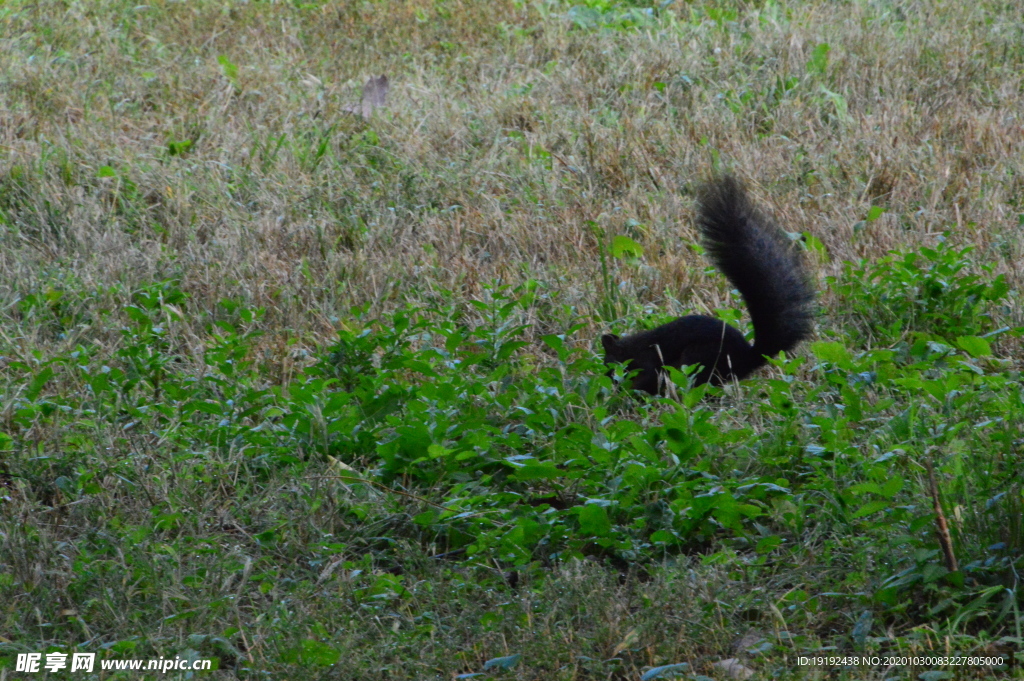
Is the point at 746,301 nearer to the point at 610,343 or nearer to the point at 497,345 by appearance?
the point at 610,343

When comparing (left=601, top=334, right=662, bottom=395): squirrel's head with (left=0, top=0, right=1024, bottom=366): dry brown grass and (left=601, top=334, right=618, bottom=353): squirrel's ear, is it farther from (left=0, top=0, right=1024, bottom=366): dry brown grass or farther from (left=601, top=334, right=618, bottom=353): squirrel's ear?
(left=0, top=0, right=1024, bottom=366): dry brown grass

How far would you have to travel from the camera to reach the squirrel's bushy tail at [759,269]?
4.45 m

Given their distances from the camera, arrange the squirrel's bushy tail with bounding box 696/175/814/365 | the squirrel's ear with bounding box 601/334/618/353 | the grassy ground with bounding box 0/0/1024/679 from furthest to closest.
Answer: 1. the squirrel's ear with bounding box 601/334/618/353
2. the squirrel's bushy tail with bounding box 696/175/814/365
3. the grassy ground with bounding box 0/0/1024/679

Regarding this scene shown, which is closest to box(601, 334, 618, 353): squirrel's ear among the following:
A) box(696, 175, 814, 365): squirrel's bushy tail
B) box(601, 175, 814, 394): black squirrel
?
box(601, 175, 814, 394): black squirrel

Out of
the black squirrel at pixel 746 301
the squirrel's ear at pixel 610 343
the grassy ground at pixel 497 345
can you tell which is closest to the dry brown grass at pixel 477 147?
the grassy ground at pixel 497 345

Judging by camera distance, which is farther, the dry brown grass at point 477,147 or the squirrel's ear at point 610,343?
the dry brown grass at point 477,147

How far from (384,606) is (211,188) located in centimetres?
452

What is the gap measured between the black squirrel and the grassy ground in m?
0.18

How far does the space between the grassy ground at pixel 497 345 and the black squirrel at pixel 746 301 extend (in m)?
0.18

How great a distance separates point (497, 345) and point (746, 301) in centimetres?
110

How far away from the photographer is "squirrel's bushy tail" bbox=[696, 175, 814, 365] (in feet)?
14.6

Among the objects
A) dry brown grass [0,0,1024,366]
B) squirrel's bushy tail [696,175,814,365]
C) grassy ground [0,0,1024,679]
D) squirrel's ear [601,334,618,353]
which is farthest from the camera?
dry brown grass [0,0,1024,366]

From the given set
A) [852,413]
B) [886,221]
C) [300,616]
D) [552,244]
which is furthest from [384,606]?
[886,221]

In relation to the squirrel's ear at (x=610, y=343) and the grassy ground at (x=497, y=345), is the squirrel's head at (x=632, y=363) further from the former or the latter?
the grassy ground at (x=497, y=345)
